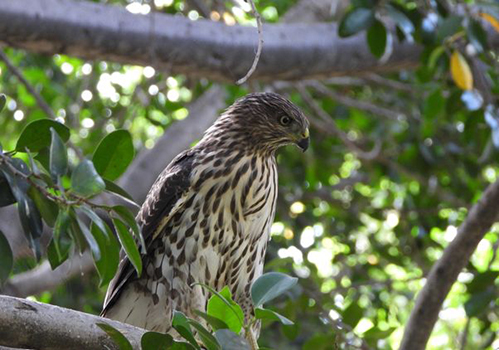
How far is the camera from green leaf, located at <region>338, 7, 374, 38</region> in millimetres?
4043

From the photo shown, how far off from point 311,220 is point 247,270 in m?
2.39

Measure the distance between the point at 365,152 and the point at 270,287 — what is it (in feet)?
12.5

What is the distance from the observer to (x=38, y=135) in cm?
240

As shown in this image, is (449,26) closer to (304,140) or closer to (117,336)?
(304,140)

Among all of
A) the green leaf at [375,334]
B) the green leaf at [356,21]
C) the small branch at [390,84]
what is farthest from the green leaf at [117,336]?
the small branch at [390,84]

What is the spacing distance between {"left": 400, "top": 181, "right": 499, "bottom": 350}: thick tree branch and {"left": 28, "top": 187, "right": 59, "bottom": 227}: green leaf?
5.47ft

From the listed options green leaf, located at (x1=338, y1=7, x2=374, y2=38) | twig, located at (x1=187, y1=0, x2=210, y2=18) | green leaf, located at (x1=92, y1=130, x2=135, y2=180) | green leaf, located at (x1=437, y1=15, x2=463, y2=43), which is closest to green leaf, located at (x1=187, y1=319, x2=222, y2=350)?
green leaf, located at (x1=92, y1=130, x2=135, y2=180)

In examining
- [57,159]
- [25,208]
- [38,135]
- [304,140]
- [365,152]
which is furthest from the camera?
[365,152]

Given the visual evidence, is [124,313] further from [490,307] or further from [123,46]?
[490,307]

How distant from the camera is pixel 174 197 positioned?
3750 millimetres

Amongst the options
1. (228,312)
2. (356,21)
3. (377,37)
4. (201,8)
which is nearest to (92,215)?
(228,312)

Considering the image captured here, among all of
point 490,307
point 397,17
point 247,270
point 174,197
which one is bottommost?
point 490,307

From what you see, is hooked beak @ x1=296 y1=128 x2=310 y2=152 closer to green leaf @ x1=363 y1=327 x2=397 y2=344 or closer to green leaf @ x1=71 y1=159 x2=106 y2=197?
green leaf @ x1=363 y1=327 x2=397 y2=344

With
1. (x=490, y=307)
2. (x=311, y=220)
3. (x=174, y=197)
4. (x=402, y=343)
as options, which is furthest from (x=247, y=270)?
(x=311, y=220)
